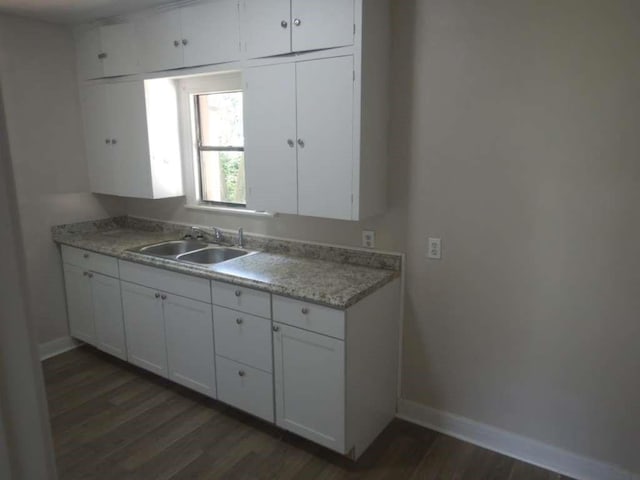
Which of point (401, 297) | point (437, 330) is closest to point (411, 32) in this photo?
point (401, 297)

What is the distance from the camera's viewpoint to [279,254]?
3080 mm

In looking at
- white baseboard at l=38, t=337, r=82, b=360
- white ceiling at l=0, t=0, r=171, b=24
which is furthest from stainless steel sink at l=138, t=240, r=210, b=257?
white ceiling at l=0, t=0, r=171, b=24

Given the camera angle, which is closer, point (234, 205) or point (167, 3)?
point (167, 3)

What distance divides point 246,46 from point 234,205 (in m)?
1.18

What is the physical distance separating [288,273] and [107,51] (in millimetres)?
2221

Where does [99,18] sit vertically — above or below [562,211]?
above

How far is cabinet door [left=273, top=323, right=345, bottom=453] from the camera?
2.27 metres

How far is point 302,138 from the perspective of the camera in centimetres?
251

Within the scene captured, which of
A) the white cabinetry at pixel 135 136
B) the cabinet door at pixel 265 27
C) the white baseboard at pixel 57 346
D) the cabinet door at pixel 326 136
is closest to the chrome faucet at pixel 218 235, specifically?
the white cabinetry at pixel 135 136

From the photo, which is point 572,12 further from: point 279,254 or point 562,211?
point 279,254

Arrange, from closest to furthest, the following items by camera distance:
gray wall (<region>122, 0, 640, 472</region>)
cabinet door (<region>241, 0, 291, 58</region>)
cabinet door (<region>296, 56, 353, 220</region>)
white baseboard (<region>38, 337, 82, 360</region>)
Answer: gray wall (<region>122, 0, 640, 472</region>)
cabinet door (<region>296, 56, 353, 220</region>)
cabinet door (<region>241, 0, 291, 58</region>)
white baseboard (<region>38, 337, 82, 360</region>)

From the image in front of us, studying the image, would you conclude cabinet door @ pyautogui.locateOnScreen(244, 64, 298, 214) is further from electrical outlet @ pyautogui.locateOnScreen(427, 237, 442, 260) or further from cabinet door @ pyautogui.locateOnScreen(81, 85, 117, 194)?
cabinet door @ pyautogui.locateOnScreen(81, 85, 117, 194)

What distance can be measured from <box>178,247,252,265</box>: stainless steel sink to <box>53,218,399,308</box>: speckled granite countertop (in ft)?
0.35

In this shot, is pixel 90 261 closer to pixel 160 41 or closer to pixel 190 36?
pixel 160 41
